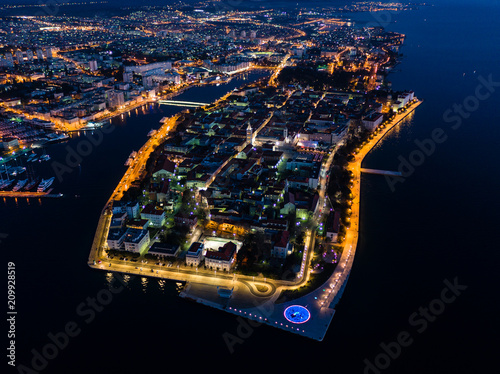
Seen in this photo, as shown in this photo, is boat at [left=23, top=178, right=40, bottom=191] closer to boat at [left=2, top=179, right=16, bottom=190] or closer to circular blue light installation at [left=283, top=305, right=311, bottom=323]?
boat at [left=2, top=179, right=16, bottom=190]

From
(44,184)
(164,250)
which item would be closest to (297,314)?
(164,250)

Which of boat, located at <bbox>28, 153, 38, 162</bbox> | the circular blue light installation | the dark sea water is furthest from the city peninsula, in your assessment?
the dark sea water

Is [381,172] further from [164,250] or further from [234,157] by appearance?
[164,250]

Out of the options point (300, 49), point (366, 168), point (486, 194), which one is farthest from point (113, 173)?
point (300, 49)

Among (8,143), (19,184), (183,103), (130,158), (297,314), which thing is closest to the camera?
(297,314)

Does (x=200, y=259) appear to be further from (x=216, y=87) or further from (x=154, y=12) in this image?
(x=154, y=12)

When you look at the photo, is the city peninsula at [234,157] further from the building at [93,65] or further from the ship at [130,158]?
the building at [93,65]

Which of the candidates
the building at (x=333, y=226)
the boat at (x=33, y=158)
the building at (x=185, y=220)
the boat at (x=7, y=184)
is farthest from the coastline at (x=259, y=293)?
the boat at (x=33, y=158)
